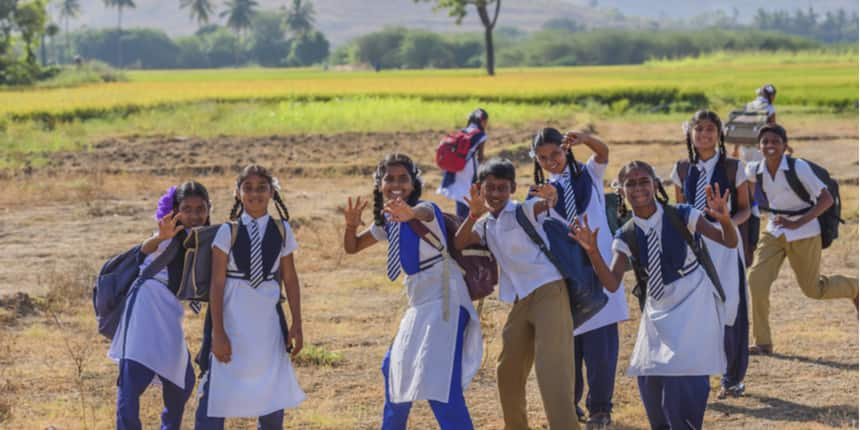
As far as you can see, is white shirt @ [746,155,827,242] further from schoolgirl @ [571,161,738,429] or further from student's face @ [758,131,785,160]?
schoolgirl @ [571,161,738,429]

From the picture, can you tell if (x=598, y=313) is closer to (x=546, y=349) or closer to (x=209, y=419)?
(x=546, y=349)

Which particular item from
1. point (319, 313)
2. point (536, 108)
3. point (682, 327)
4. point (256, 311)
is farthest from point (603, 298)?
point (536, 108)

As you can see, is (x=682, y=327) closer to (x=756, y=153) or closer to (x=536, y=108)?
(x=756, y=153)

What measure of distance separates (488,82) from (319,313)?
4641 cm

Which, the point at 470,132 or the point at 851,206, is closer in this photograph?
the point at 470,132

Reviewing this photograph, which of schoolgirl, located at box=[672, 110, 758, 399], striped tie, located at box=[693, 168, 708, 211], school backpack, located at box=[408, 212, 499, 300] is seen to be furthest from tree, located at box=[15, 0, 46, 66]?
school backpack, located at box=[408, 212, 499, 300]

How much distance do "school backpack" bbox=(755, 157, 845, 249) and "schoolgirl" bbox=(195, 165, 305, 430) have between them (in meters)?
4.27

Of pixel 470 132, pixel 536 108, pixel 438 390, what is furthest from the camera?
pixel 536 108

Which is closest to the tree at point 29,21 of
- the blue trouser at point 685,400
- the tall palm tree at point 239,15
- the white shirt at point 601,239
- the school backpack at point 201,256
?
the white shirt at point 601,239

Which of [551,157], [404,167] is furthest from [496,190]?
[551,157]

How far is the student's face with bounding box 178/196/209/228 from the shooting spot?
6.21 metres

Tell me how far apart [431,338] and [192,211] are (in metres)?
1.25

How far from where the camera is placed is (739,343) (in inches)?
316

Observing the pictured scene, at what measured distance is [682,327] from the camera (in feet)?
20.2
